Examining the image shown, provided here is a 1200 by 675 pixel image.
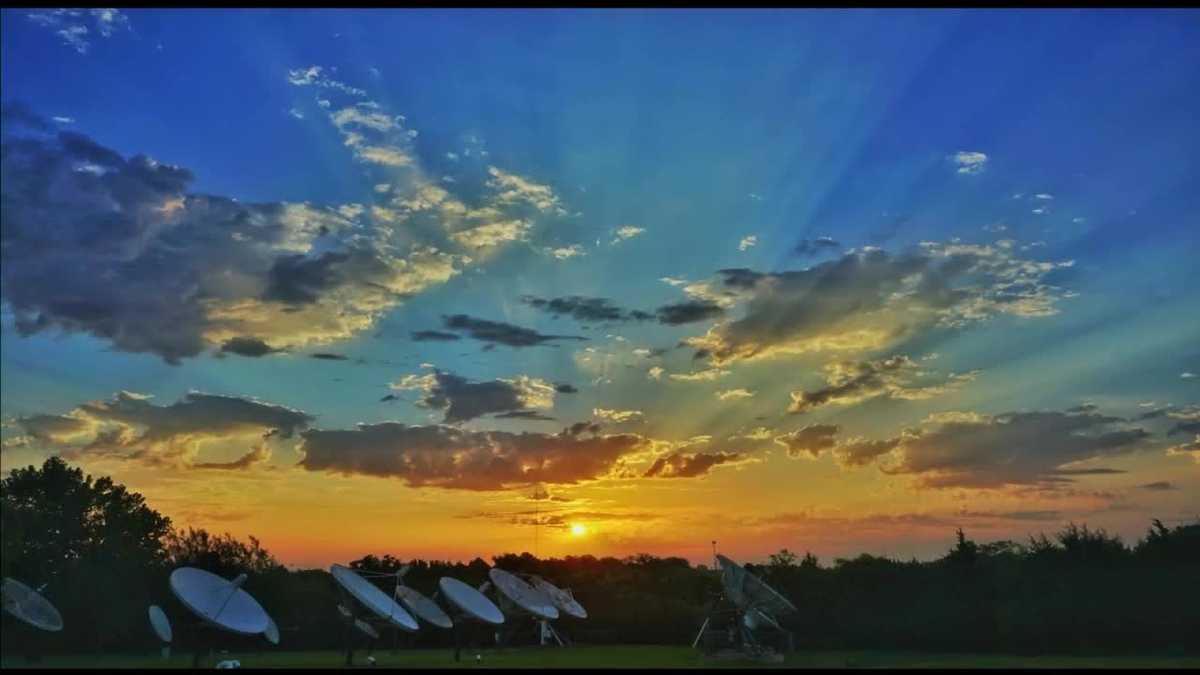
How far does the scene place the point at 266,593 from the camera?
5684 centimetres

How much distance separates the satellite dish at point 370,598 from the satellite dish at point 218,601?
3.07m

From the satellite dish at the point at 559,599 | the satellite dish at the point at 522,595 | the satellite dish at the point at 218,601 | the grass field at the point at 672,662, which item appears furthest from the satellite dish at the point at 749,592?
the satellite dish at the point at 218,601

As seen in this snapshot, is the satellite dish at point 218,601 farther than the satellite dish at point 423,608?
No

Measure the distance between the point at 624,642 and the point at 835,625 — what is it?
1341 cm

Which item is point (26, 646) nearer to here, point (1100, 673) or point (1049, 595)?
point (1100, 673)

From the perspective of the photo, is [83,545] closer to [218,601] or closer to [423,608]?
[423,608]

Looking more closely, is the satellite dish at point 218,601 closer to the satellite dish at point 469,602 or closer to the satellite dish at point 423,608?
the satellite dish at point 423,608

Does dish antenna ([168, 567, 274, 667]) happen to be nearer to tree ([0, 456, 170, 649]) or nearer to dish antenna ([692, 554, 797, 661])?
dish antenna ([692, 554, 797, 661])

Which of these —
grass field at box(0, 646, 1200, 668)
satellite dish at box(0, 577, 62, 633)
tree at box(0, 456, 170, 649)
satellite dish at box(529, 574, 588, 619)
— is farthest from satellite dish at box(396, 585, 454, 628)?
tree at box(0, 456, 170, 649)

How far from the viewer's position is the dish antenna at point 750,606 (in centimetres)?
3534

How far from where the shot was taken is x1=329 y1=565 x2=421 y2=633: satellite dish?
34094mm

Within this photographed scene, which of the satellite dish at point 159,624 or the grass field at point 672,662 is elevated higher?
the satellite dish at point 159,624

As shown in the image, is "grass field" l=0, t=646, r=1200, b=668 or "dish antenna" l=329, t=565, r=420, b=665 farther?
"dish antenna" l=329, t=565, r=420, b=665

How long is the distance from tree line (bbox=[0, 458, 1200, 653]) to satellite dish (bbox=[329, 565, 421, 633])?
5.60 m
